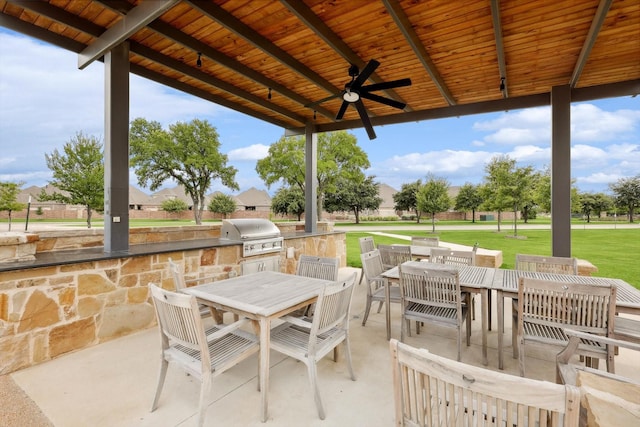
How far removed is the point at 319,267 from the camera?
319 centimetres

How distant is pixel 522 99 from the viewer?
4535 millimetres

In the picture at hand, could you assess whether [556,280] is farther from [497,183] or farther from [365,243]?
[497,183]

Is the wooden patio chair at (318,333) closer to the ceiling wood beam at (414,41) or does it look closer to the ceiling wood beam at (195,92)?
the ceiling wood beam at (414,41)

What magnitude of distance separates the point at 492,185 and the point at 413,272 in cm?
1481

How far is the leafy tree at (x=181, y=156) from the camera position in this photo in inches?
784

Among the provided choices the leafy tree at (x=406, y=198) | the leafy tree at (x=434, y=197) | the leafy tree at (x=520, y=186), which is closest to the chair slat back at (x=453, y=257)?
the leafy tree at (x=520, y=186)

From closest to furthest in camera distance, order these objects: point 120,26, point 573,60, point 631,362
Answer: point 631,362 → point 120,26 → point 573,60

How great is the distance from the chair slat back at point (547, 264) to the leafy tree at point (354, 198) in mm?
25261

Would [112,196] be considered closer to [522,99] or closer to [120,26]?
[120,26]

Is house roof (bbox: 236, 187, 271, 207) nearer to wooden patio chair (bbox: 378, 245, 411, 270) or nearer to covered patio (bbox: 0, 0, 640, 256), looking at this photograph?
covered patio (bbox: 0, 0, 640, 256)

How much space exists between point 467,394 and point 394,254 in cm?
336

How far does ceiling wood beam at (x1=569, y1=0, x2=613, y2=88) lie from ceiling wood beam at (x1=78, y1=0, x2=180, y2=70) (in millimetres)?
3507

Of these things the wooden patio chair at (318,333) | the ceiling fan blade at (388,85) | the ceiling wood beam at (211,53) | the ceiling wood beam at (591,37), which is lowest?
the wooden patio chair at (318,333)

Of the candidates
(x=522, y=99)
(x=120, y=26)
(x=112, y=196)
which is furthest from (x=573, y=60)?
(x=112, y=196)
